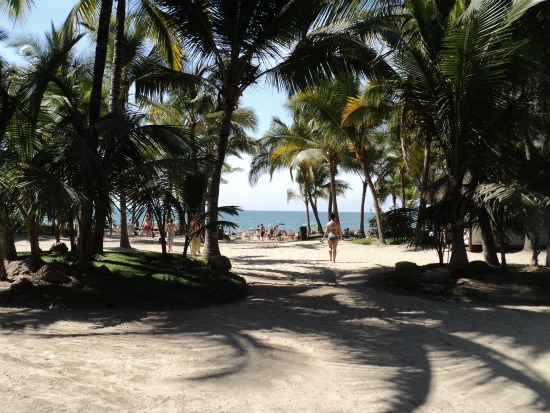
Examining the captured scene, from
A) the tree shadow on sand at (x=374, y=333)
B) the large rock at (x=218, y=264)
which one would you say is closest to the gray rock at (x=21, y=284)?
the tree shadow on sand at (x=374, y=333)

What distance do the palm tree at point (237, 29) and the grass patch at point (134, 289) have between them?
8.87 ft

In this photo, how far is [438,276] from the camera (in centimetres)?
870

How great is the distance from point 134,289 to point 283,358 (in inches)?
139

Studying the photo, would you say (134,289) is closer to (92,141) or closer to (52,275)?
(52,275)

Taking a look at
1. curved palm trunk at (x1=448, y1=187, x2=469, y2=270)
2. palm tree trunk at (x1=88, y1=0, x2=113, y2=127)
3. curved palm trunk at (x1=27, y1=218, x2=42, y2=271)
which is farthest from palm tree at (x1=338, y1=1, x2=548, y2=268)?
curved palm trunk at (x1=27, y1=218, x2=42, y2=271)

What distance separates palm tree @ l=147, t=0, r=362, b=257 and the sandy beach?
4.72 metres

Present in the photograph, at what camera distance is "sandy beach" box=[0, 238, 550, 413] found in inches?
142

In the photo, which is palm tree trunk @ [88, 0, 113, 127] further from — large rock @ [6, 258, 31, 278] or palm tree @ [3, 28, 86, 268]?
large rock @ [6, 258, 31, 278]

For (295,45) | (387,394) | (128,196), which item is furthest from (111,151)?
(387,394)

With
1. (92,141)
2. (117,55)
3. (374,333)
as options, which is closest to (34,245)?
(92,141)

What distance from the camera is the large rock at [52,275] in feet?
24.3

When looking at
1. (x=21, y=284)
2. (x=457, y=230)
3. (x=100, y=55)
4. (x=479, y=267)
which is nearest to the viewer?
(x=21, y=284)

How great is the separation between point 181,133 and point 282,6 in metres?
4.05

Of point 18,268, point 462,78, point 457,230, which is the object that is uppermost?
point 462,78
